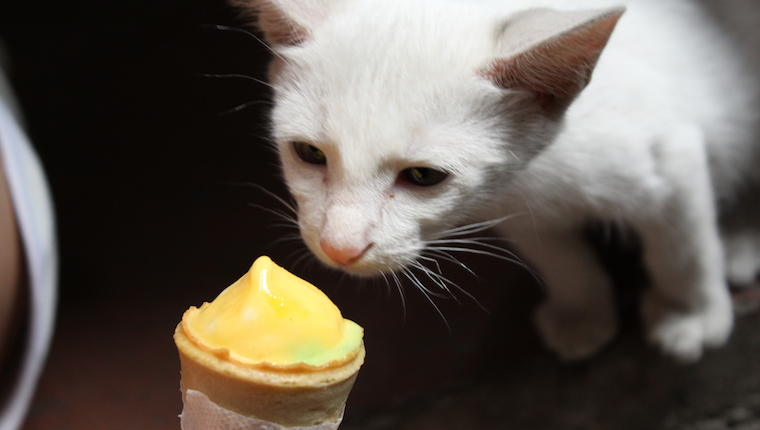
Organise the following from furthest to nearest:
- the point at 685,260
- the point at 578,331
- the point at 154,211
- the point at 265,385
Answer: the point at 154,211
the point at 578,331
the point at 685,260
the point at 265,385

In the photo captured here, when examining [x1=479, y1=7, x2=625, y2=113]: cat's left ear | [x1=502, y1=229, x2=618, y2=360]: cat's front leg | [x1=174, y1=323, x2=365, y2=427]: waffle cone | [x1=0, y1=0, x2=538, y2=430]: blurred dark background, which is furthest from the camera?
[x1=502, y1=229, x2=618, y2=360]: cat's front leg

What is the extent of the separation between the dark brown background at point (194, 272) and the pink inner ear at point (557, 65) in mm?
425

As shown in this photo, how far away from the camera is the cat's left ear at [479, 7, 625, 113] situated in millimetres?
656

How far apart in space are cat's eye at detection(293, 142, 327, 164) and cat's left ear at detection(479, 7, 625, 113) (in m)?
0.23

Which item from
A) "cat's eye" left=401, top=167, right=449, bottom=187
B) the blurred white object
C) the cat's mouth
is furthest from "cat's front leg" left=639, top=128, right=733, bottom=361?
the blurred white object

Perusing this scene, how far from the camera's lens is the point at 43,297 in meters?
1.00

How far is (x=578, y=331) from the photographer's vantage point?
1307 millimetres

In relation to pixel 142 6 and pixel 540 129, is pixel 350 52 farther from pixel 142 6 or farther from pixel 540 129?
pixel 142 6

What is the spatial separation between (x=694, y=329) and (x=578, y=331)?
0.22 m

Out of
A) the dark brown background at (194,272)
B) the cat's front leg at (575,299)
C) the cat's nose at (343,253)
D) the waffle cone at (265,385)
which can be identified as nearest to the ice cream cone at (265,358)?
the waffle cone at (265,385)

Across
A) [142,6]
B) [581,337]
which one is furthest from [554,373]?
[142,6]

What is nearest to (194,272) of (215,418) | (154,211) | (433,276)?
(154,211)

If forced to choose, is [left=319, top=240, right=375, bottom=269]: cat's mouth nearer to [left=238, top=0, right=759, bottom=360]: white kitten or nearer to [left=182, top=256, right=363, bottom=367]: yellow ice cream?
[left=238, top=0, right=759, bottom=360]: white kitten

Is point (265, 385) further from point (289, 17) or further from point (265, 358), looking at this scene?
point (289, 17)
